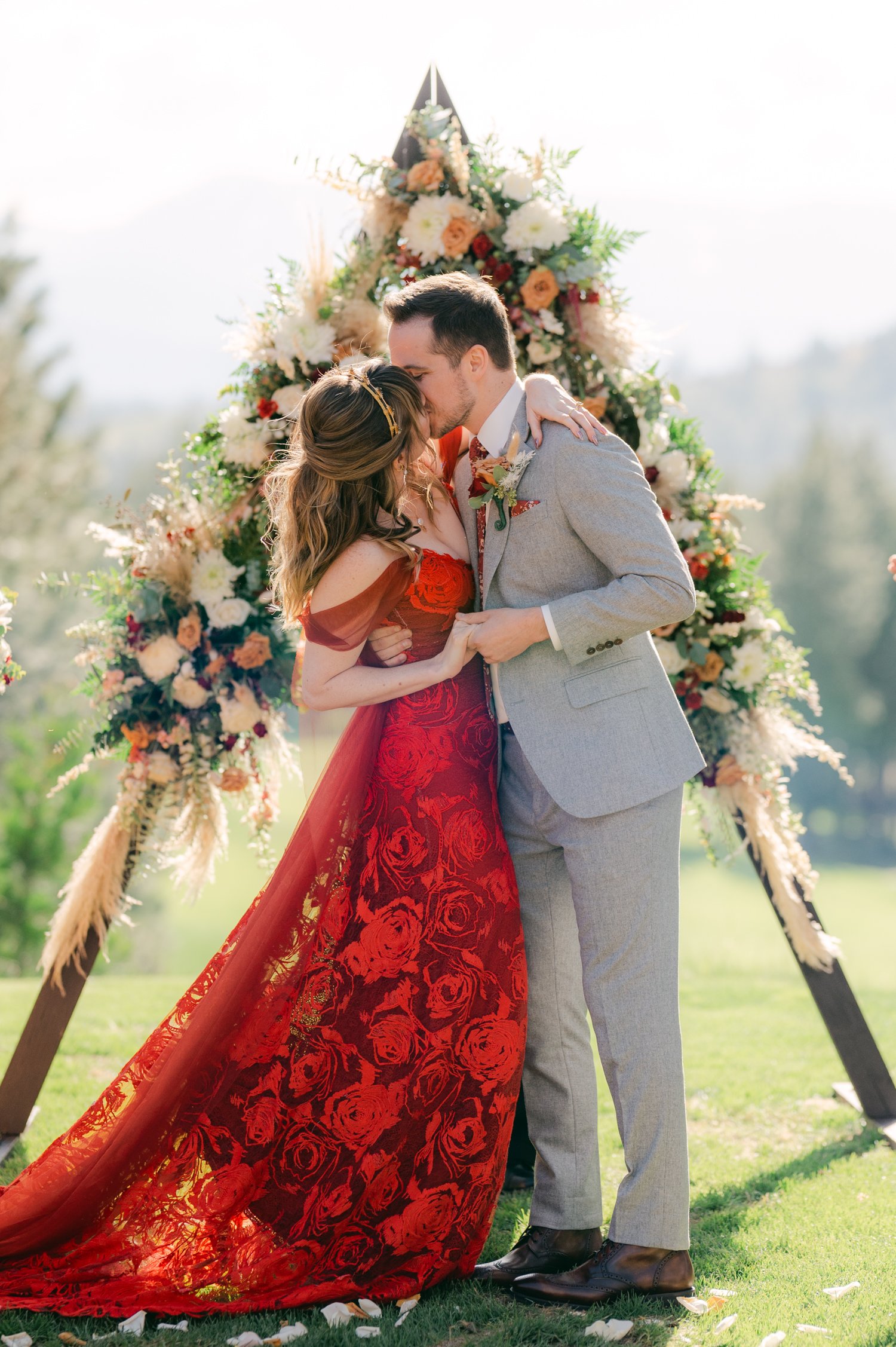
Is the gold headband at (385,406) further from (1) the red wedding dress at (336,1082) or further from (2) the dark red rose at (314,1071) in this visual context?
(2) the dark red rose at (314,1071)

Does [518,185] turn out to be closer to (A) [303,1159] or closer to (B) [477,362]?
(B) [477,362]

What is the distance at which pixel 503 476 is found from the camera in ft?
11.0

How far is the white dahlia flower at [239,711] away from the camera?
4.66 m

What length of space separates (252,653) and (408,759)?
1338mm

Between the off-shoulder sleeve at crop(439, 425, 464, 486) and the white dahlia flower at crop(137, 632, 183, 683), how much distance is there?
1.40 m

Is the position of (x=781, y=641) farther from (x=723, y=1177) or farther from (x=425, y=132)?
(x=425, y=132)

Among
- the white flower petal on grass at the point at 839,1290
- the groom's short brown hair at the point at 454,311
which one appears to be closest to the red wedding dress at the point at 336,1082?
the groom's short brown hair at the point at 454,311

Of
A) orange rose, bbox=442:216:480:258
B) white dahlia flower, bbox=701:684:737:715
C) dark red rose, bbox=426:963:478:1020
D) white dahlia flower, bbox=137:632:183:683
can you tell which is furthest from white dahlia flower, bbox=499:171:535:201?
dark red rose, bbox=426:963:478:1020

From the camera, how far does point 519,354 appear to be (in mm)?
4539

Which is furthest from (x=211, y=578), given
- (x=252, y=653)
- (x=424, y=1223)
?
(x=424, y=1223)

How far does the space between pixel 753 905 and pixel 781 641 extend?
3223 centimetres

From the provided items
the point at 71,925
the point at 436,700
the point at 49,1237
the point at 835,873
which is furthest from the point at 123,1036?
the point at 835,873

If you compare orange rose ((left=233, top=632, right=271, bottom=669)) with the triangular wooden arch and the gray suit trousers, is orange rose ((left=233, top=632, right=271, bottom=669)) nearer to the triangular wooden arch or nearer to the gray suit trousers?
the gray suit trousers

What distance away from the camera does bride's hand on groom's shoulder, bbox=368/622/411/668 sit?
11.8 feet
